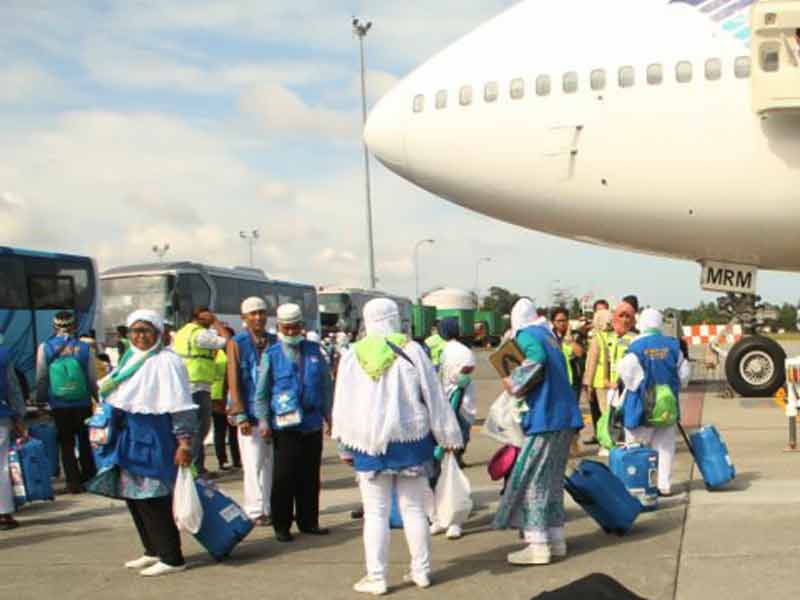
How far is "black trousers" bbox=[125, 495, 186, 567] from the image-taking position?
6.43 meters

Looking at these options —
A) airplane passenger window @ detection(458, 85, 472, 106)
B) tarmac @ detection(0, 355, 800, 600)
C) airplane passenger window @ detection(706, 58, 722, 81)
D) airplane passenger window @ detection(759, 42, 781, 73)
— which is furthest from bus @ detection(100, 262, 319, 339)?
tarmac @ detection(0, 355, 800, 600)

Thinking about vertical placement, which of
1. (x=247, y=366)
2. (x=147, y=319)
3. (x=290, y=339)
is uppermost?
(x=147, y=319)

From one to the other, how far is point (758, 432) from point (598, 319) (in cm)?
242

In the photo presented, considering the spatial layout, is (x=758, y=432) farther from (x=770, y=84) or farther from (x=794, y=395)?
(x=770, y=84)

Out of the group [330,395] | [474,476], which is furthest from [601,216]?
[330,395]

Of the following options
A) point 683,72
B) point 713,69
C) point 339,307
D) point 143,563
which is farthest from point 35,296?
point 339,307

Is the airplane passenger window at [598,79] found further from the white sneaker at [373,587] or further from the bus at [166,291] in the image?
the bus at [166,291]

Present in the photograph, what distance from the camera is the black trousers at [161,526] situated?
6430 mm

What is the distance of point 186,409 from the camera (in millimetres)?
6359

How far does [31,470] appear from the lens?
847 centimetres

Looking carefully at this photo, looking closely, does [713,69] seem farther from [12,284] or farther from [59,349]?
[12,284]

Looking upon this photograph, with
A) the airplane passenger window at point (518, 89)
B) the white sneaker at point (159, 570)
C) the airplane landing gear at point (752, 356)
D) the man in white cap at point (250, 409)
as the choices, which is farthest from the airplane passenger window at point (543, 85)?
→ the white sneaker at point (159, 570)

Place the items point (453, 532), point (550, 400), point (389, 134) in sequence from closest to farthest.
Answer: point (550, 400)
point (453, 532)
point (389, 134)

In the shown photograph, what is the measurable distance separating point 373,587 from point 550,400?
1538 millimetres
